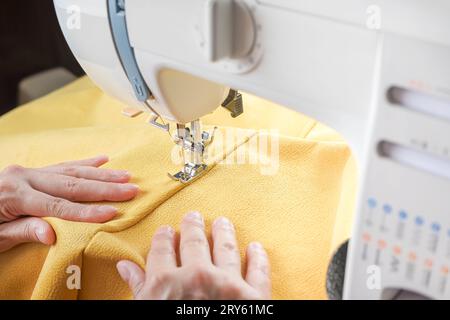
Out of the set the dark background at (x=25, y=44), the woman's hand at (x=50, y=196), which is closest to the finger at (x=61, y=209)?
the woman's hand at (x=50, y=196)

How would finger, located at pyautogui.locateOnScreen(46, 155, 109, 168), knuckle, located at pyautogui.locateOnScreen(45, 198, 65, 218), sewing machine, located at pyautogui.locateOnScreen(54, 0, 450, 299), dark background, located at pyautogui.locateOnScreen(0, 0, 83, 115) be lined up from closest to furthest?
sewing machine, located at pyautogui.locateOnScreen(54, 0, 450, 299)
knuckle, located at pyautogui.locateOnScreen(45, 198, 65, 218)
finger, located at pyautogui.locateOnScreen(46, 155, 109, 168)
dark background, located at pyautogui.locateOnScreen(0, 0, 83, 115)

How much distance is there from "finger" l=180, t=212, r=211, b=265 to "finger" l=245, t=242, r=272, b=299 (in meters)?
0.06

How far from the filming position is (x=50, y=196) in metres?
1.05

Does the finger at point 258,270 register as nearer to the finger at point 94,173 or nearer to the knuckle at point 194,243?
the knuckle at point 194,243

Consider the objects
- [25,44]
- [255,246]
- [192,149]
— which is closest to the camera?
[255,246]

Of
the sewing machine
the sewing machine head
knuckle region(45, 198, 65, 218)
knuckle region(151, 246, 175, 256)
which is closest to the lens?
the sewing machine

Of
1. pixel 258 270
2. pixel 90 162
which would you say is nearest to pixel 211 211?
pixel 258 270

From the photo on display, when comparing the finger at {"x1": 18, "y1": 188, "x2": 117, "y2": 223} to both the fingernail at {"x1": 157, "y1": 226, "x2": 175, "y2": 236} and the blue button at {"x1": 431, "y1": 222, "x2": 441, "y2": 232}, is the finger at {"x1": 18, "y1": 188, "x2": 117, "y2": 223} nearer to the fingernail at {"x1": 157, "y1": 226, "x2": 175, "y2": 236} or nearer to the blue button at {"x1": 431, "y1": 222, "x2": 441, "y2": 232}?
the fingernail at {"x1": 157, "y1": 226, "x2": 175, "y2": 236}

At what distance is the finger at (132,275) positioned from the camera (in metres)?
0.91

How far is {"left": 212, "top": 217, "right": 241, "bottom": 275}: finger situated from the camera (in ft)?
2.95

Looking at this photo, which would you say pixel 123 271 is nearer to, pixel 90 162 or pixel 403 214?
pixel 90 162

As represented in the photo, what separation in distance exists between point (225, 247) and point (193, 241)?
46mm

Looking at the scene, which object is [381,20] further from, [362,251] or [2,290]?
[2,290]

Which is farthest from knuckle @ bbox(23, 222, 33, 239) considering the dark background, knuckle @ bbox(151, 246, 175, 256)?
the dark background
